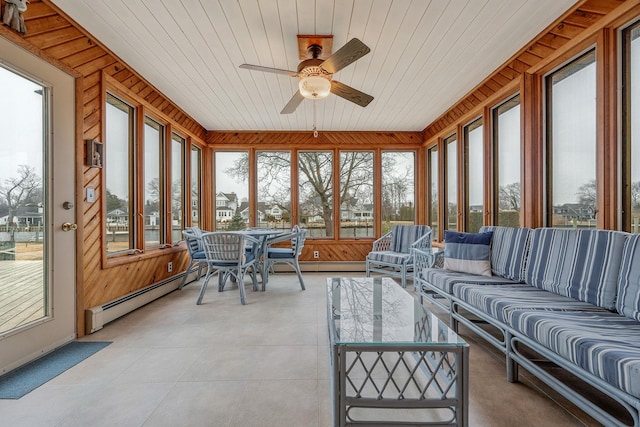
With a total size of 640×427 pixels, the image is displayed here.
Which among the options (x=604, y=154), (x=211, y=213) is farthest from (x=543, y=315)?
(x=211, y=213)

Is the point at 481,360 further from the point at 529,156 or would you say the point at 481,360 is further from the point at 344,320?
the point at 529,156

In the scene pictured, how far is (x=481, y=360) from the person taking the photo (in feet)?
6.81

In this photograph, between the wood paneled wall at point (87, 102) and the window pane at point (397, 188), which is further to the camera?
the window pane at point (397, 188)

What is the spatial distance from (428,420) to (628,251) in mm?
1465

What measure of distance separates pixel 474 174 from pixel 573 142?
1.52 m

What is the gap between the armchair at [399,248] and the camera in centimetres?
420

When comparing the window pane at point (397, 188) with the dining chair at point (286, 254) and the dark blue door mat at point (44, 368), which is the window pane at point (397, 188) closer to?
the dining chair at point (286, 254)

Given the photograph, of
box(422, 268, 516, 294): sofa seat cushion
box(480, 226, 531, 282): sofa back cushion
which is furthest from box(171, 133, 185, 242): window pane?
box(480, 226, 531, 282): sofa back cushion

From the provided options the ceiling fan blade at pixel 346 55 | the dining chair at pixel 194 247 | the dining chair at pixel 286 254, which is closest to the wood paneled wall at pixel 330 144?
the dining chair at pixel 286 254

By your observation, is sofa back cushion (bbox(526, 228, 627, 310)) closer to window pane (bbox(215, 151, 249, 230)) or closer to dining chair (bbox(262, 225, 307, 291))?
dining chair (bbox(262, 225, 307, 291))

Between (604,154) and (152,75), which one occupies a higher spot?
(152,75)

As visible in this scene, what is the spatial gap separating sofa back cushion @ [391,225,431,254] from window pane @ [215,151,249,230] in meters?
2.64

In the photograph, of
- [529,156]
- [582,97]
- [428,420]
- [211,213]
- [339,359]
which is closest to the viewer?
[339,359]

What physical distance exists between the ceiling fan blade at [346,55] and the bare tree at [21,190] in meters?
2.25
